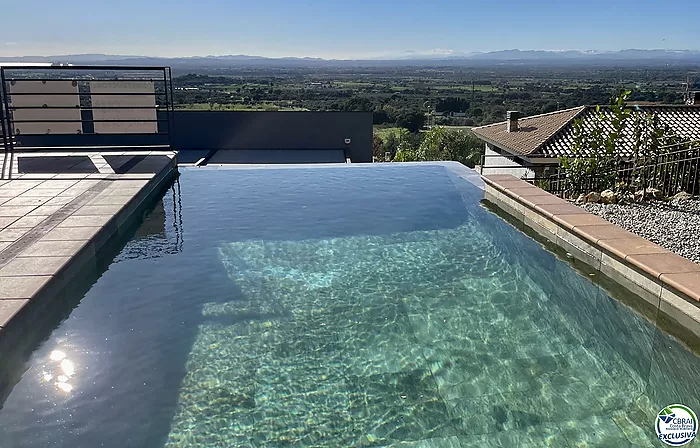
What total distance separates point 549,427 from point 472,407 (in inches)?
15.1

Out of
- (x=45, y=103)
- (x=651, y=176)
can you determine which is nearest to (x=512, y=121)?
(x=651, y=176)

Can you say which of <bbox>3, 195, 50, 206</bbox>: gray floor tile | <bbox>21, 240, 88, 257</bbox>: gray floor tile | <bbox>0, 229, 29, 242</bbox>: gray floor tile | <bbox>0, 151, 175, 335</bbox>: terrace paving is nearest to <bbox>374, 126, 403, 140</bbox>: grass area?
<bbox>0, 151, 175, 335</bbox>: terrace paving

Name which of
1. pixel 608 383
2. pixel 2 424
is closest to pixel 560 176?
pixel 608 383

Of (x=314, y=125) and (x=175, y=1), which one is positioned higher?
(x=175, y=1)

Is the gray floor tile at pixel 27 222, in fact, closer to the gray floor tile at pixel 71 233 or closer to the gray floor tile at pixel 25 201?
the gray floor tile at pixel 71 233

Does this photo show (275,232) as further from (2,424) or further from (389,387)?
(2,424)

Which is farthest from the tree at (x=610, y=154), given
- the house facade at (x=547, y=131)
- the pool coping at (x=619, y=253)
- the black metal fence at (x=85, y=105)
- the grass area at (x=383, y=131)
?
the grass area at (x=383, y=131)

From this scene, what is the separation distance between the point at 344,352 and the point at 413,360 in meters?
0.43

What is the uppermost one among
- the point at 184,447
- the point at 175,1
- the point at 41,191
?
the point at 175,1

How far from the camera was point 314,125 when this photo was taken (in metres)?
19.8

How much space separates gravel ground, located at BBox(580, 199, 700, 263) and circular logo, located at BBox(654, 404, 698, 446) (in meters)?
1.93

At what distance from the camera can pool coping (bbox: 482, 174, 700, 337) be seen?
3791mm

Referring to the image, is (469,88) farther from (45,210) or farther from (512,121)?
(45,210)

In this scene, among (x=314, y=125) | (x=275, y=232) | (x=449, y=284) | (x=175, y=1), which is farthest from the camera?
(x=175, y=1)
